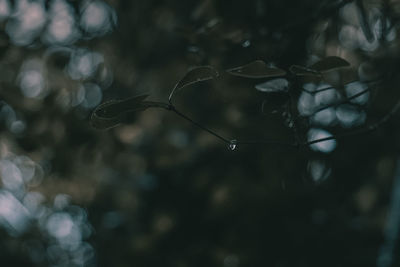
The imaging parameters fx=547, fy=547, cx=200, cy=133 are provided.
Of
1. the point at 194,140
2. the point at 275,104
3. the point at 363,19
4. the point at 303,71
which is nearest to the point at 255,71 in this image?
the point at 303,71

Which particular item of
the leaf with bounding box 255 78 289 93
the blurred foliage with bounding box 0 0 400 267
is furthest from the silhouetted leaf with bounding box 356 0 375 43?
the leaf with bounding box 255 78 289 93

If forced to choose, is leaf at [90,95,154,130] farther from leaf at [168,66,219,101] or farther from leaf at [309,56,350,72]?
leaf at [309,56,350,72]

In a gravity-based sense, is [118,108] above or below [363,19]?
below

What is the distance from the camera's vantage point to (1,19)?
1.36 meters

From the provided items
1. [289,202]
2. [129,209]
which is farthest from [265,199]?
[129,209]

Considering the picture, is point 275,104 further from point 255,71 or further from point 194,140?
point 194,140

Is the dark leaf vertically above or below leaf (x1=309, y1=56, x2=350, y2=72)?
above

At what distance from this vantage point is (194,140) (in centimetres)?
197

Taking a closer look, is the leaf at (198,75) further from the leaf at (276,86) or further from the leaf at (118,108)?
the leaf at (276,86)

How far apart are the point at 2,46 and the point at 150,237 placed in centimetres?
79

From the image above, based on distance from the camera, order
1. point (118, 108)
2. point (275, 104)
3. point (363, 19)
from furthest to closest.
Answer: point (363, 19), point (275, 104), point (118, 108)

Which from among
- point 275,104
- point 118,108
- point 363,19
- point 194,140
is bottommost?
point 118,108

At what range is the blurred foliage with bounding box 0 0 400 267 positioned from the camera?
1.11 meters

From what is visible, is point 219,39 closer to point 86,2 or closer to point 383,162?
point 86,2
